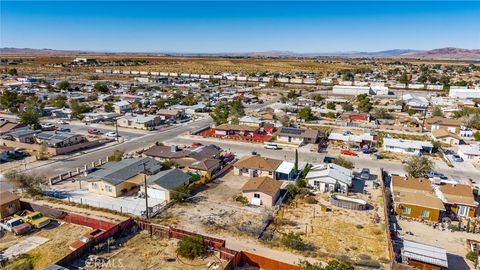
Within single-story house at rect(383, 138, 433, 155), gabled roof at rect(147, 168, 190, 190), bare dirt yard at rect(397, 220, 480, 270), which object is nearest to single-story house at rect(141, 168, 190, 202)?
gabled roof at rect(147, 168, 190, 190)

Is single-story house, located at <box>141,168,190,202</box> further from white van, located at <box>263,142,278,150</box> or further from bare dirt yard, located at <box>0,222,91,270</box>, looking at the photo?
white van, located at <box>263,142,278,150</box>

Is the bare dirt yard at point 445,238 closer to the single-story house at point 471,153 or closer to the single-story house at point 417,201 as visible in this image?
the single-story house at point 417,201

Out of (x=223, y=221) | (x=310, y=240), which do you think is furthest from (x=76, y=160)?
(x=310, y=240)

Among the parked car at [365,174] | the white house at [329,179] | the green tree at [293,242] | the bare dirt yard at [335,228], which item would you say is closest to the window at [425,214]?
the bare dirt yard at [335,228]

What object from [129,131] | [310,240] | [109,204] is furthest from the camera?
[129,131]

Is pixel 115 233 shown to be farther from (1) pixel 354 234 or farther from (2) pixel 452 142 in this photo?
(2) pixel 452 142
